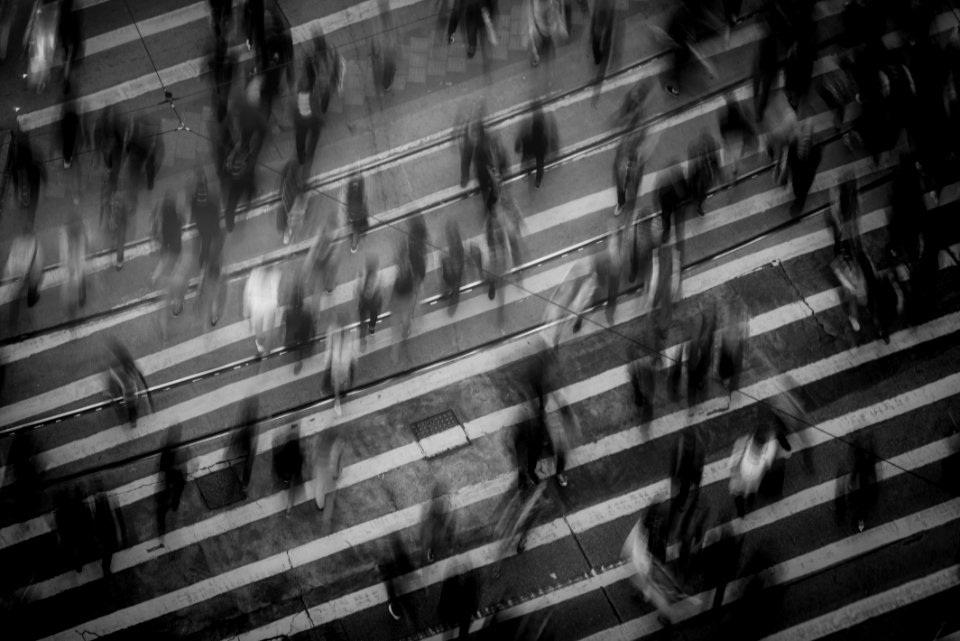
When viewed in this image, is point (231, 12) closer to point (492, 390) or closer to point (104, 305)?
point (104, 305)

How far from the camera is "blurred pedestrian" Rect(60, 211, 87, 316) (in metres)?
9.26

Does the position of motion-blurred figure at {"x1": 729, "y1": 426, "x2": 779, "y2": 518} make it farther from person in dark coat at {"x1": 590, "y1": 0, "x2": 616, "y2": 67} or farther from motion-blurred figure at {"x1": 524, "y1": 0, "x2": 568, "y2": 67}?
motion-blurred figure at {"x1": 524, "y1": 0, "x2": 568, "y2": 67}

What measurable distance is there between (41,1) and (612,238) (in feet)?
31.1

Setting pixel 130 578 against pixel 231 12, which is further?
pixel 231 12

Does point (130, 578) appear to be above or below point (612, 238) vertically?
below

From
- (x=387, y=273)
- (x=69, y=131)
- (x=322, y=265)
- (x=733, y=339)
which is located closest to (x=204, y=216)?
(x=322, y=265)

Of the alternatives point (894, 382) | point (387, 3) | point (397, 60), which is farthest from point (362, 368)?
point (894, 382)

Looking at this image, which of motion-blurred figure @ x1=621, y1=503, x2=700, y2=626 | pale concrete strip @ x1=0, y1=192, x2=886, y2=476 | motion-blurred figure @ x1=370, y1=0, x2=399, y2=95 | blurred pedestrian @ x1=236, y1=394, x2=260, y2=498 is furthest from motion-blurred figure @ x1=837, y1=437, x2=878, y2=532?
motion-blurred figure @ x1=370, y1=0, x2=399, y2=95

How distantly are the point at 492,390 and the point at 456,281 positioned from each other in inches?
63.5

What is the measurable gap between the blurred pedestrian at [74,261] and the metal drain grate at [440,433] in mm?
5241

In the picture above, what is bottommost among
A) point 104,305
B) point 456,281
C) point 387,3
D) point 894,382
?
point 894,382

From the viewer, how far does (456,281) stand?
8.98 metres

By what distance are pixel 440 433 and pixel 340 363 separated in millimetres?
1713

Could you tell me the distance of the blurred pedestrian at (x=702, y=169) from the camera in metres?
9.06
